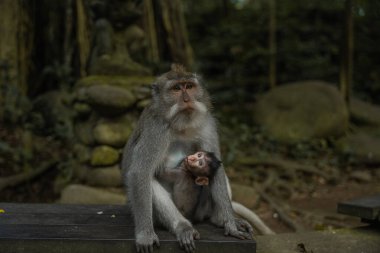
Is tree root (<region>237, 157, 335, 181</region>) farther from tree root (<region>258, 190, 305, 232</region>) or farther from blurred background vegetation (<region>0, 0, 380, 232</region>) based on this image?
tree root (<region>258, 190, 305, 232</region>)

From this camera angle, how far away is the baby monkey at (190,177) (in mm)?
3420

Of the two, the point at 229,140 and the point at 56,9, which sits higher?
the point at 56,9

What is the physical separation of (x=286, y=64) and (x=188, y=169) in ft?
29.0

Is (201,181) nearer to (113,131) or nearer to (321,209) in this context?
(113,131)

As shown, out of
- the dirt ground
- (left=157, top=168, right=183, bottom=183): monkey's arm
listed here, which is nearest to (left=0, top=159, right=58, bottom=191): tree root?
the dirt ground

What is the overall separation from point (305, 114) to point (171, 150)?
612 cm

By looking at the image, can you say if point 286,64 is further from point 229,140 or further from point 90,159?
point 90,159

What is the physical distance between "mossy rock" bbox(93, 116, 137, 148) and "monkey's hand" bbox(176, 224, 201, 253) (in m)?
3.14

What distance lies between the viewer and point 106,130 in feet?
20.5

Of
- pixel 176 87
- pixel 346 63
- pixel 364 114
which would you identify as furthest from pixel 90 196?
pixel 364 114

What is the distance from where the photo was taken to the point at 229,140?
29.8ft

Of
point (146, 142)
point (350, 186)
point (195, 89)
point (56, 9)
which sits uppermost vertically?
point (56, 9)

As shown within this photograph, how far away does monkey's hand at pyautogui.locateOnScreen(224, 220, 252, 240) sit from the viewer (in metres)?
3.26

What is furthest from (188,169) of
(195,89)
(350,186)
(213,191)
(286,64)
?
(286,64)
